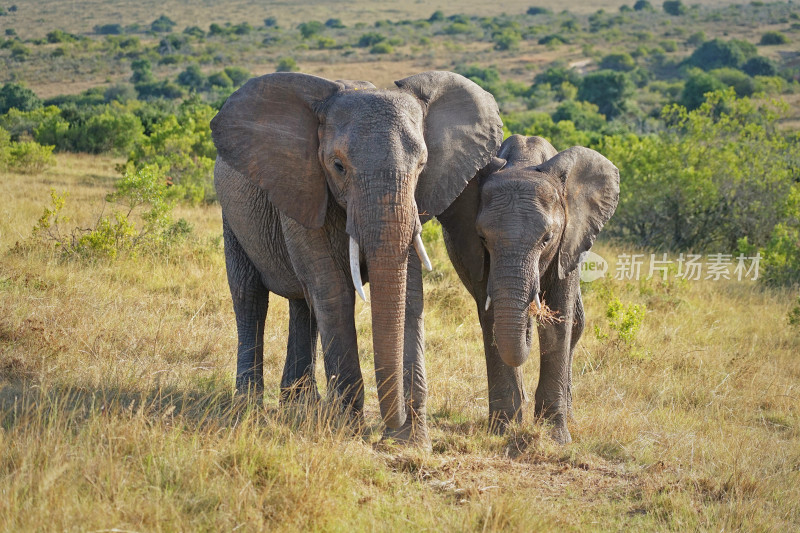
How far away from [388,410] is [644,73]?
2090 inches

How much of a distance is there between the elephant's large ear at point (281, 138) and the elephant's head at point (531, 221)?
1.18m

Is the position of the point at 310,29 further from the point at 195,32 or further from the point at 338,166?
the point at 338,166

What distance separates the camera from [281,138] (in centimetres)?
588

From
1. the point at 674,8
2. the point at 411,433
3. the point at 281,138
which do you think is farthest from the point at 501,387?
→ the point at 674,8

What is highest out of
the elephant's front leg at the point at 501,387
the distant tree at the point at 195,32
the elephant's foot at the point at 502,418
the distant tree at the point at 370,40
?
the elephant's front leg at the point at 501,387

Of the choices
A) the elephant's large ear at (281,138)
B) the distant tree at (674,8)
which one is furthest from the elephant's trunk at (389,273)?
the distant tree at (674,8)

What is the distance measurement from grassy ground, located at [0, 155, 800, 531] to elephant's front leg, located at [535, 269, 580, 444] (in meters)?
0.24

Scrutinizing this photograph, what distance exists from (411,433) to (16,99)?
32.8 meters

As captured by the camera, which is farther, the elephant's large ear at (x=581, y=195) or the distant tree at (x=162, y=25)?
the distant tree at (x=162, y=25)

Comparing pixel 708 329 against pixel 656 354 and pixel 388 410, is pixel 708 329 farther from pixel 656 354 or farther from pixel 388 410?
pixel 388 410

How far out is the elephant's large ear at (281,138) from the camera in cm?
580

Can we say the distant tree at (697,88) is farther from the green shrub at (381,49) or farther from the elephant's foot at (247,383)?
the elephant's foot at (247,383)

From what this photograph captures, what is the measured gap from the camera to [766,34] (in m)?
69.2

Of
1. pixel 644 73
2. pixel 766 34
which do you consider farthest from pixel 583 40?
pixel 644 73
